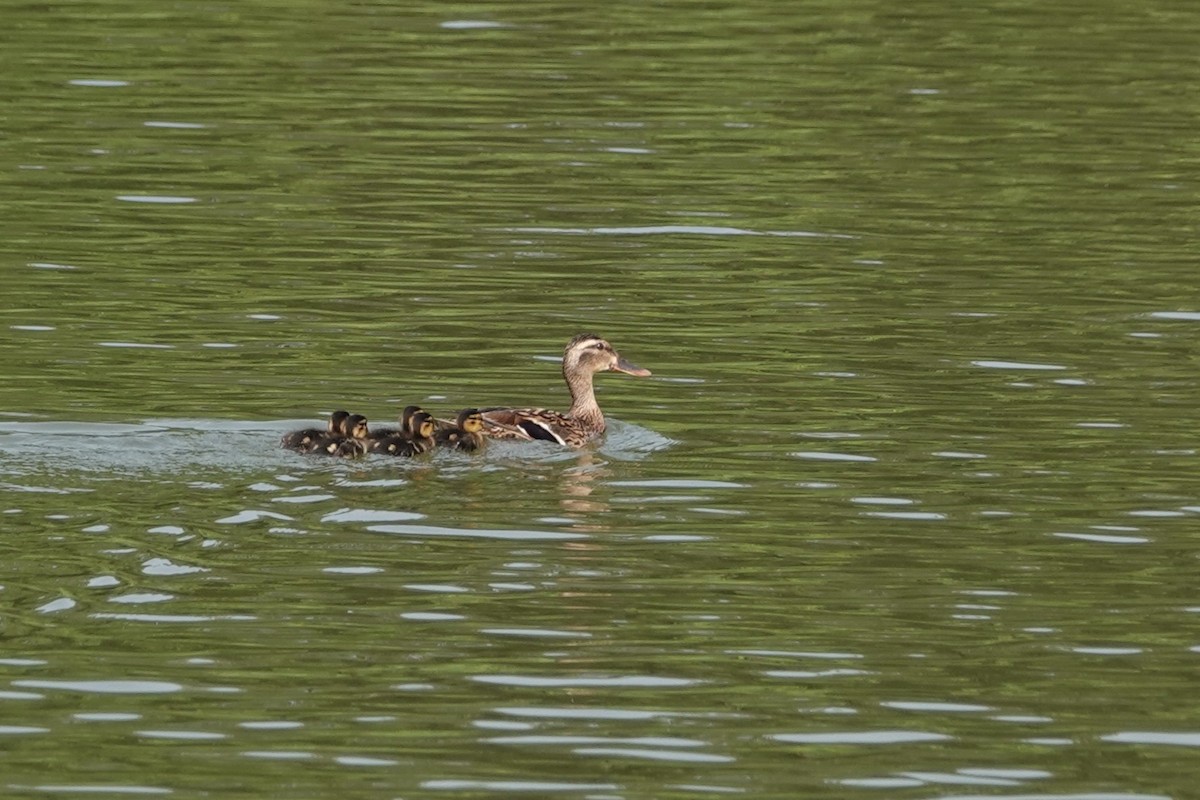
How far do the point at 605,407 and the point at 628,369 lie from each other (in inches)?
17.7

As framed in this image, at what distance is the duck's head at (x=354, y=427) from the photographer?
13.1m

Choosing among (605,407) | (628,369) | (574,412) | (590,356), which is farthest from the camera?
(605,407)

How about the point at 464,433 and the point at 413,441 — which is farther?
the point at 464,433

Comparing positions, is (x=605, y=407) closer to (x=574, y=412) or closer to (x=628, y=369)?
(x=628, y=369)

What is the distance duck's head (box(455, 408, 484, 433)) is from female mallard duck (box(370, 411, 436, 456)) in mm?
246

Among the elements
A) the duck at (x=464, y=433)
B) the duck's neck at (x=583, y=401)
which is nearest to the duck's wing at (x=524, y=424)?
the duck at (x=464, y=433)

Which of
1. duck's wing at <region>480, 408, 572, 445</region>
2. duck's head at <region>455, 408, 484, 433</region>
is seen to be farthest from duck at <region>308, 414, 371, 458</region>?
duck's wing at <region>480, 408, 572, 445</region>

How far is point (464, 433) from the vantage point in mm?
13555

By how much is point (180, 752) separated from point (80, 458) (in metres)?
4.11

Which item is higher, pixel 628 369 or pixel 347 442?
pixel 628 369

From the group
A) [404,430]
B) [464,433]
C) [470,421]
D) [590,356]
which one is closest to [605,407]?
[590,356]

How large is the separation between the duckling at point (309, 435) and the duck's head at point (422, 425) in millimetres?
336

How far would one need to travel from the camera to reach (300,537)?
11.6 metres

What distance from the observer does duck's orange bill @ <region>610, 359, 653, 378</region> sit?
49.5 ft
